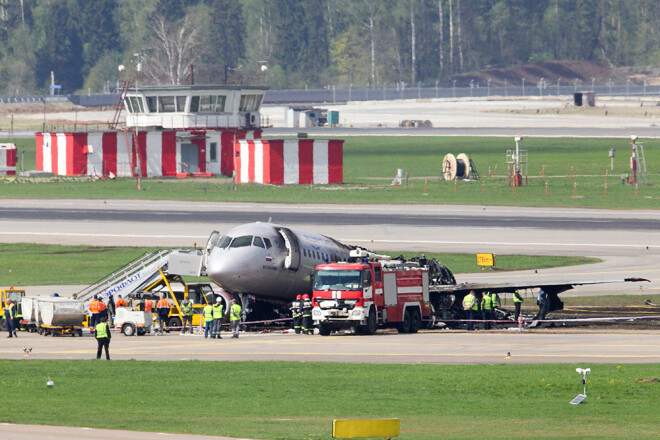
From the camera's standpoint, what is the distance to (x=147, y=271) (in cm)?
5222

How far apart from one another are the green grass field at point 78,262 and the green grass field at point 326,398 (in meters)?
26.4

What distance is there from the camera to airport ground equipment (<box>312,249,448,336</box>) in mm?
45406

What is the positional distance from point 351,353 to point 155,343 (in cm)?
912

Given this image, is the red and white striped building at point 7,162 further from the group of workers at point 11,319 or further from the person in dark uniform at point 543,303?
the person in dark uniform at point 543,303

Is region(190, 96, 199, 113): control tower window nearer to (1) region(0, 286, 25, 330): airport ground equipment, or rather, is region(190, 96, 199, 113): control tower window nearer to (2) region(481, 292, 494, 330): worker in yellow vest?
(1) region(0, 286, 25, 330): airport ground equipment

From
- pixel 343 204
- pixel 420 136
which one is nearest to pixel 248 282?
pixel 343 204

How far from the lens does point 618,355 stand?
3731 cm

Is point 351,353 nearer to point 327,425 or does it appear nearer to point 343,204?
point 327,425

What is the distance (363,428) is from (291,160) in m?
99.7

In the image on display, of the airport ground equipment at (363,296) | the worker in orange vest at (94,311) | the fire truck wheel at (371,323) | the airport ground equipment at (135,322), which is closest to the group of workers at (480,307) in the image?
the airport ground equipment at (363,296)

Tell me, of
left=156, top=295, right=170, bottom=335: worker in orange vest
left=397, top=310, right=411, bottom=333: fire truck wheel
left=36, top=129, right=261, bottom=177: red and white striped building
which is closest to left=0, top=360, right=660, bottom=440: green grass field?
left=397, top=310, right=411, bottom=333: fire truck wheel

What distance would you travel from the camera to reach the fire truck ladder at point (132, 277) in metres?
52.2

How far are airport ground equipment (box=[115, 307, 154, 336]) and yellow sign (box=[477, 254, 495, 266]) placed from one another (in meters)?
23.3

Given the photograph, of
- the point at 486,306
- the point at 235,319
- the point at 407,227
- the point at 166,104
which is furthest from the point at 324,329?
the point at 166,104
